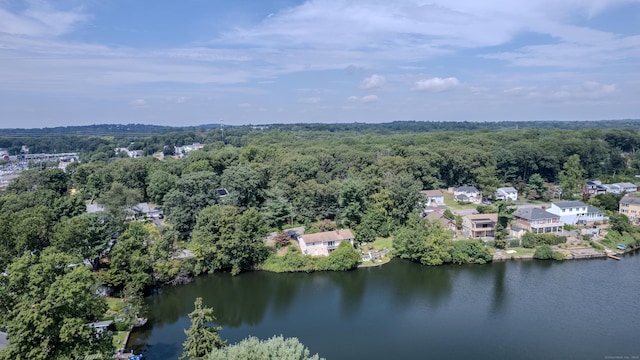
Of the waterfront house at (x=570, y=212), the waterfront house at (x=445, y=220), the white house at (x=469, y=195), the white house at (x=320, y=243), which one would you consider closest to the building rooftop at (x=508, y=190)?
the white house at (x=469, y=195)

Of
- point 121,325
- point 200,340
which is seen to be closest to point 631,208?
point 200,340

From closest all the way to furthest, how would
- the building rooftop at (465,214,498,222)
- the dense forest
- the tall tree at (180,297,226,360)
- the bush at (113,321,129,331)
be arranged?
the dense forest
the tall tree at (180,297,226,360)
the bush at (113,321,129,331)
the building rooftop at (465,214,498,222)

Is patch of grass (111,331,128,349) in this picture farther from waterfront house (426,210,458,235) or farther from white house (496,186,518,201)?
white house (496,186,518,201)

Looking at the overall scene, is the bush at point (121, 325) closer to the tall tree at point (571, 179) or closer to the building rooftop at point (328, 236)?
the building rooftop at point (328, 236)

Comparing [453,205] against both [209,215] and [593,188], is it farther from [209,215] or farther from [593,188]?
[209,215]

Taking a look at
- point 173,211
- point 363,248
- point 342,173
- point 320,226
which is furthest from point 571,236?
point 173,211

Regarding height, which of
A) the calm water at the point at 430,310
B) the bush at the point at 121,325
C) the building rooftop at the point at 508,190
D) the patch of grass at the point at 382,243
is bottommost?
the calm water at the point at 430,310

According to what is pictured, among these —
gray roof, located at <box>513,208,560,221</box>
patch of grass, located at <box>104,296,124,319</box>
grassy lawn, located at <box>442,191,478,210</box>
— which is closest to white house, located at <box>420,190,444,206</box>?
grassy lawn, located at <box>442,191,478,210</box>
